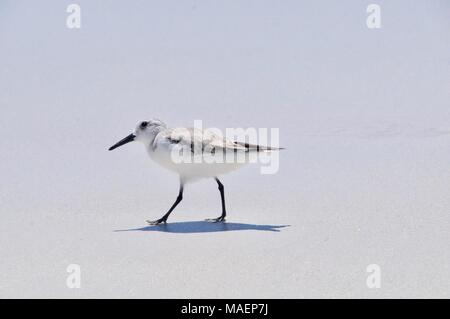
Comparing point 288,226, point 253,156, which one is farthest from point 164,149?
point 288,226

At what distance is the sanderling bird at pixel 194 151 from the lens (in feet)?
29.9

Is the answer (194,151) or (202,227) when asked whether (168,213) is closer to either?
(202,227)

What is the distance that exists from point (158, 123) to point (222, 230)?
1339 millimetres

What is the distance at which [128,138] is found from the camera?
9.80 m

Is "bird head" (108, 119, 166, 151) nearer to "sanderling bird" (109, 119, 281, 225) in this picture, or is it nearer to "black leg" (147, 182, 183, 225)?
"sanderling bird" (109, 119, 281, 225)

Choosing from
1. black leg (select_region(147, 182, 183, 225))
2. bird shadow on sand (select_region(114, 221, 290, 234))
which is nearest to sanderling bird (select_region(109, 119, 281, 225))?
black leg (select_region(147, 182, 183, 225))

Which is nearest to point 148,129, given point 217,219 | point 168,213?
point 168,213

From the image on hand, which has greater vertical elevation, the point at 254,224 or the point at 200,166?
the point at 200,166

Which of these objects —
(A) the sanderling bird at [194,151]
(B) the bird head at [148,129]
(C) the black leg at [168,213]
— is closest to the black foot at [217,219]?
(A) the sanderling bird at [194,151]

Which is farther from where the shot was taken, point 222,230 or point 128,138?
point 128,138

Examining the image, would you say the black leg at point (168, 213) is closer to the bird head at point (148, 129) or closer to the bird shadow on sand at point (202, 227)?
the bird shadow on sand at point (202, 227)

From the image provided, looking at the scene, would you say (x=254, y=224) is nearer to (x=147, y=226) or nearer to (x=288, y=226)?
(x=288, y=226)

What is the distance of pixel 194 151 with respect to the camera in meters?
9.14

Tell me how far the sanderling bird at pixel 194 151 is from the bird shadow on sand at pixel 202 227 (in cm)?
16
